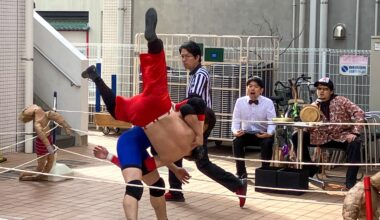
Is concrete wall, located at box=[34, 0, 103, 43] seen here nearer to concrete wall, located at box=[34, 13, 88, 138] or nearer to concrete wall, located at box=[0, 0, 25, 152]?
concrete wall, located at box=[34, 13, 88, 138]

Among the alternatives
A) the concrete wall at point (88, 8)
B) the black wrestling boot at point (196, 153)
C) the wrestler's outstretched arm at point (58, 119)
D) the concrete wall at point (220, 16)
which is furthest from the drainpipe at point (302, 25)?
the concrete wall at point (88, 8)

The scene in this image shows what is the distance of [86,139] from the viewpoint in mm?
13797

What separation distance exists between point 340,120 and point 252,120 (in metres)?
1.17

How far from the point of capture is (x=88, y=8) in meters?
23.5

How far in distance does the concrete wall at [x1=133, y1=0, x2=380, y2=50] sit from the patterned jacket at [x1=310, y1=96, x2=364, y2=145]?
452 centimetres

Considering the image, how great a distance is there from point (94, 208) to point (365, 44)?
753 cm

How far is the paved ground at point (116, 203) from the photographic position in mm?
8296

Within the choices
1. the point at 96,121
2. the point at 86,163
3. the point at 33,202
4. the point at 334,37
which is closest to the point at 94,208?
the point at 33,202

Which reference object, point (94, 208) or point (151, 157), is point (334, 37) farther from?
point (151, 157)

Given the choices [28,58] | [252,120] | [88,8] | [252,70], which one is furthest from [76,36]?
[252,120]

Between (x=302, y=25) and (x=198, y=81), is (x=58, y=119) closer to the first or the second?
(x=198, y=81)

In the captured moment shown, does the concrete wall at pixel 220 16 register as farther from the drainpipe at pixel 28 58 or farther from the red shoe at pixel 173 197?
the red shoe at pixel 173 197

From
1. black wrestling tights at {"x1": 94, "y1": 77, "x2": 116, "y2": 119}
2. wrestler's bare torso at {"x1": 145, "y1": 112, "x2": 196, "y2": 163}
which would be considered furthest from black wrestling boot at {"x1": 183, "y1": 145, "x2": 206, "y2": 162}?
black wrestling tights at {"x1": 94, "y1": 77, "x2": 116, "y2": 119}

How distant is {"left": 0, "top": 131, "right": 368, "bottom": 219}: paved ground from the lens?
830 centimetres
